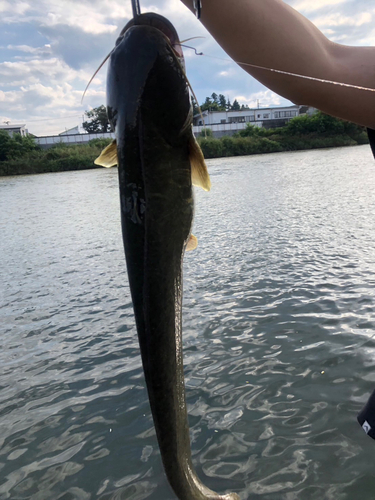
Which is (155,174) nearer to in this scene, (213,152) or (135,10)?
(135,10)

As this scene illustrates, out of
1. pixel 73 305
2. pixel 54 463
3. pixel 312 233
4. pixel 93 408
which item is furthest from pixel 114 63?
pixel 312 233

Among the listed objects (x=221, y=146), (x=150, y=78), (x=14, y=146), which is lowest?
(x=150, y=78)

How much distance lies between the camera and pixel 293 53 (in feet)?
4.49

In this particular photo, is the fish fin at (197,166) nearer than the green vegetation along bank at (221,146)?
Yes

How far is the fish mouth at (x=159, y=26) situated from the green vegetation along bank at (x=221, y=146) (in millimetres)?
51062

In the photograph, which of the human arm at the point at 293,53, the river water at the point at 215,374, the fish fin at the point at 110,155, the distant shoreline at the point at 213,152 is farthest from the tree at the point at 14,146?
the human arm at the point at 293,53

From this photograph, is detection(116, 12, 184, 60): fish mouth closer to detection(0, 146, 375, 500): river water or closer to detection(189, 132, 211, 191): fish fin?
detection(189, 132, 211, 191): fish fin

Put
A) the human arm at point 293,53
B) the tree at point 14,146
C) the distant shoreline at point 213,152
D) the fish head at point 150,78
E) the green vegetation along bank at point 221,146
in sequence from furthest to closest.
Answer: the tree at point 14,146
the green vegetation along bank at point 221,146
the distant shoreline at point 213,152
the human arm at point 293,53
the fish head at point 150,78

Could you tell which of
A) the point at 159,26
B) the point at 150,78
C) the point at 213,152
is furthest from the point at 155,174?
the point at 213,152

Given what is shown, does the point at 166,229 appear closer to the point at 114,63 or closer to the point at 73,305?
the point at 114,63

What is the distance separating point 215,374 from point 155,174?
3.01m

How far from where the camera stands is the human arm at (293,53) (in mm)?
1264

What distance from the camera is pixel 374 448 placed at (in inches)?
107

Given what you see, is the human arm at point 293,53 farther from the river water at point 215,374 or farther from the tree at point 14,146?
the tree at point 14,146
